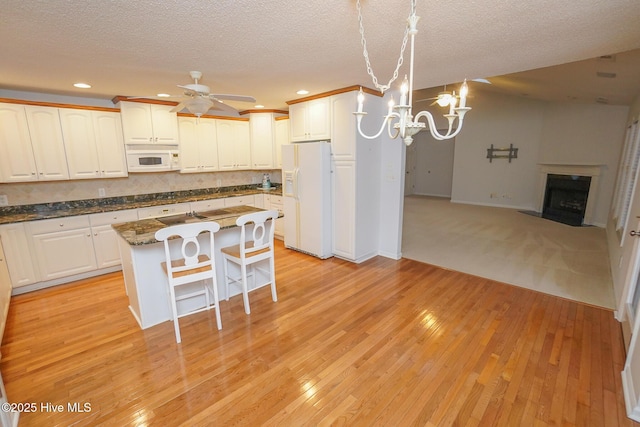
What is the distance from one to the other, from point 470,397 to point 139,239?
275cm

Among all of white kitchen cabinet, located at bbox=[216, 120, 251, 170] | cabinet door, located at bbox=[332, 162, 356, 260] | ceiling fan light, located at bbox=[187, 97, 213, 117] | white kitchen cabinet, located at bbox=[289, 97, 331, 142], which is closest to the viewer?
ceiling fan light, located at bbox=[187, 97, 213, 117]

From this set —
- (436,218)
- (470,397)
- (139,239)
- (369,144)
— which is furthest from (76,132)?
(436,218)

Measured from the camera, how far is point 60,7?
1.64m

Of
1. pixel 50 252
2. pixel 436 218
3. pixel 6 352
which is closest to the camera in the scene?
pixel 6 352

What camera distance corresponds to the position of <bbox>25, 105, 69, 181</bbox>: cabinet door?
3.51 m

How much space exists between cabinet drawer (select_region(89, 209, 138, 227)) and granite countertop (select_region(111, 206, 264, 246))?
123 cm

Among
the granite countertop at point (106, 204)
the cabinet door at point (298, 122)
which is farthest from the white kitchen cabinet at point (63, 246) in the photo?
the cabinet door at point (298, 122)

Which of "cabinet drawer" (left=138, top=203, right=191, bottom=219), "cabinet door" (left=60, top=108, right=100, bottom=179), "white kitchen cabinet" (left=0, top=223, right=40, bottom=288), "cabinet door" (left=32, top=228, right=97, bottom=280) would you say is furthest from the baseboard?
"cabinet door" (left=60, top=108, right=100, bottom=179)

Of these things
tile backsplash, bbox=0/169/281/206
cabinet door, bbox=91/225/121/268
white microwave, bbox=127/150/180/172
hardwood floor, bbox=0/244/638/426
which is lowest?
hardwood floor, bbox=0/244/638/426

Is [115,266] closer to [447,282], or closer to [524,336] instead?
[447,282]

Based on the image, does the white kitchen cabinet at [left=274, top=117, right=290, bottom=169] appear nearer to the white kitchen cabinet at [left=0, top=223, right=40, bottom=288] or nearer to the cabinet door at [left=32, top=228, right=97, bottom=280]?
the cabinet door at [left=32, top=228, right=97, bottom=280]

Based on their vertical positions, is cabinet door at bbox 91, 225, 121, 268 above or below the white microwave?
below

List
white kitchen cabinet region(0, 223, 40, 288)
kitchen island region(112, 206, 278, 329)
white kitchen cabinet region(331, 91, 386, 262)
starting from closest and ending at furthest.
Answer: kitchen island region(112, 206, 278, 329) → white kitchen cabinet region(0, 223, 40, 288) → white kitchen cabinet region(331, 91, 386, 262)

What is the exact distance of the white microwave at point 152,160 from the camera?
4.22 metres
